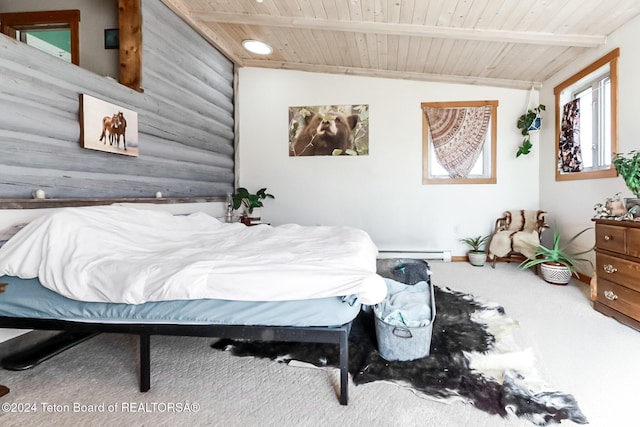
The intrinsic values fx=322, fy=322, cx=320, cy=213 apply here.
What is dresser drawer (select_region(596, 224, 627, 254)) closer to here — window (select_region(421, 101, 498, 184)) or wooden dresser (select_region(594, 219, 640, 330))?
Answer: wooden dresser (select_region(594, 219, 640, 330))

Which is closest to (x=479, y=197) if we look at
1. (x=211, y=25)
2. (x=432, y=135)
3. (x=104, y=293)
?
(x=432, y=135)

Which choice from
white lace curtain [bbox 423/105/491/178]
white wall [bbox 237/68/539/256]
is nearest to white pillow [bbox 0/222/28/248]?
white wall [bbox 237/68/539/256]

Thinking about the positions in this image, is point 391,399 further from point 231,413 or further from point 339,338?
point 231,413

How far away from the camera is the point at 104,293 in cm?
158

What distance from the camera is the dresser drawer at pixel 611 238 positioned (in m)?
2.44

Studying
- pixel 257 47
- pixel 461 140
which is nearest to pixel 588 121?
pixel 461 140

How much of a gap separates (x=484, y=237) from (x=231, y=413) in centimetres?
435

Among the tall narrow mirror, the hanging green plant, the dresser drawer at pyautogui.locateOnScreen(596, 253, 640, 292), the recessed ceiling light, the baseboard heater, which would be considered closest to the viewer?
the dresser drawer at pyautogui.locateOnScreen(596, 253, 640, 292)

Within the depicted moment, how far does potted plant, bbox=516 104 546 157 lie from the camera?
4310mm

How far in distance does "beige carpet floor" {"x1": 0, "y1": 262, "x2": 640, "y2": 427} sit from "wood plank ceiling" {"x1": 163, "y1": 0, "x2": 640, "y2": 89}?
269 cm

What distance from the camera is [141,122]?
3.03 m

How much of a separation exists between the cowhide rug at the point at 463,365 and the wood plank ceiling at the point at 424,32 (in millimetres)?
2703

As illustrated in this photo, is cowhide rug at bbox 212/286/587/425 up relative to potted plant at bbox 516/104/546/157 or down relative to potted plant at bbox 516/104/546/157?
down

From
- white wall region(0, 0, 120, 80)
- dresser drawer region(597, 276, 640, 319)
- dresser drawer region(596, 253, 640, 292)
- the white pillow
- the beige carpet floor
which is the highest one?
white wall region(0, 0, 120, 80)
